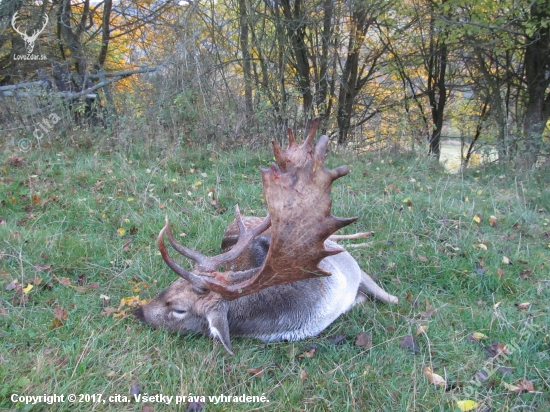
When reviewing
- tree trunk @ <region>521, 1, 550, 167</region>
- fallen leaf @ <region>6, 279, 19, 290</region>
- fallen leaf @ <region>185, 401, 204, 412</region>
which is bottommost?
fallen leaf @ <region>185, 401, 204, 412</region>

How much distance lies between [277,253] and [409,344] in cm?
129

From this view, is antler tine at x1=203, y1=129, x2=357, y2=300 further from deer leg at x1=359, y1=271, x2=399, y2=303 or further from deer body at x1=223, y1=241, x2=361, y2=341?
deer leg at x1=359, y1=271, x2=399, y2=303

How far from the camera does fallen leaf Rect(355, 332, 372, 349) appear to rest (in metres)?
3.32

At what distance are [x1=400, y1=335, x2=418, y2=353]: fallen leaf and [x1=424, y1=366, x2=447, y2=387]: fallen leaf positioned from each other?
0.83ft

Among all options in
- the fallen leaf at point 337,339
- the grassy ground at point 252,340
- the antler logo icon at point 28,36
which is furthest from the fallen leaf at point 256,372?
the antler logo icon at point 28,36

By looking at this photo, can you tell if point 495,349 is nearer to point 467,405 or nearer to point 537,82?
point 467,405

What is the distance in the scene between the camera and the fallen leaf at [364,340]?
3.32 meters

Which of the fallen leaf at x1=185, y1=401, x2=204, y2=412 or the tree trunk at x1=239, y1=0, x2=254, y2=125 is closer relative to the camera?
the fallen leaf at x1=185, y1=401, x2=204, y2=412

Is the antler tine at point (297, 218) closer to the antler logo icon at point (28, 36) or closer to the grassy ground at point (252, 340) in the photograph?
the grassy ground at point (252, 340)

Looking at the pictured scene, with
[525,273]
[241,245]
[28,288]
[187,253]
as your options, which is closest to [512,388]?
[525,273]

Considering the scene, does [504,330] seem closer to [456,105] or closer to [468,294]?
[468,294]

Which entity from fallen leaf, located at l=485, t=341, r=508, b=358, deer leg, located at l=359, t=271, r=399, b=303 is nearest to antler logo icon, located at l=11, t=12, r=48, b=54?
deer leg, located at l=359, t=271, r=399, b=303

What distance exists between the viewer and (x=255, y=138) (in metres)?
8.27

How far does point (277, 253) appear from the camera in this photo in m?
2.90
